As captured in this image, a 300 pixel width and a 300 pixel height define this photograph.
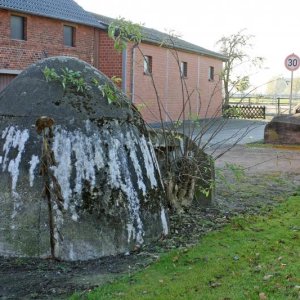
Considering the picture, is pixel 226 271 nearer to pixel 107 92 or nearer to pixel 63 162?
pixel 63 162

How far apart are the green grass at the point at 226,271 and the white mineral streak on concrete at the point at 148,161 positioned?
2.89 feet

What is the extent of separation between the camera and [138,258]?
5.81 meters

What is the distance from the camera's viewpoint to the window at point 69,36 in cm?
2497

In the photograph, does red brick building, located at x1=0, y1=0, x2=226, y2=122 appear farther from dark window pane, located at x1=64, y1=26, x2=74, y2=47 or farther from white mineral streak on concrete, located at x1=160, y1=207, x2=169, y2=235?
white mineral streak on concrete, located at x1=160, y1=207, x2=169, y2=235

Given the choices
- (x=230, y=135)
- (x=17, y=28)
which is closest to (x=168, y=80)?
(x=230, y=135)

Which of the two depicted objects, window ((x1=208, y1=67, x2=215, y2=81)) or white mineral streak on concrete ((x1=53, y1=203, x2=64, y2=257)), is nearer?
white mineral streak on concrete ((x1=53, y1=203, x2=64, y2=257))

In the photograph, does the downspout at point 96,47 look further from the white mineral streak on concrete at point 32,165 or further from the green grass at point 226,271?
the white mineral streak on concrete at point 32,165

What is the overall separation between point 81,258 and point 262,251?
6.23 feet

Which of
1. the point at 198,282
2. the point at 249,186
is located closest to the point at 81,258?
the point at 198,282

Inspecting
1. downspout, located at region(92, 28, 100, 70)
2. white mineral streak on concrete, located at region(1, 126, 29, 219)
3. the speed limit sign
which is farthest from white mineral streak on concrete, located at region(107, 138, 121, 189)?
downspout, located at region(92, 28, 100, 70)

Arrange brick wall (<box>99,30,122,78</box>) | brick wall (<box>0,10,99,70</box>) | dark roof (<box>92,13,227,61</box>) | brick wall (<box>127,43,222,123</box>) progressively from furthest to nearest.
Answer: brick wall (<box>127,43,222,123</box>), dark roof (<box>92,13,227,61</box>), brick wall (<box>99,30,122,78</box>), brick wall (<box>0,10,99,70</box>)

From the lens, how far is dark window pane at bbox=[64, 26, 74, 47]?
2497cm

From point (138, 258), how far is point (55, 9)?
65.5 feet

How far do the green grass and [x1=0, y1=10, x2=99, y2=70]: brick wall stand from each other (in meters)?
16.8
